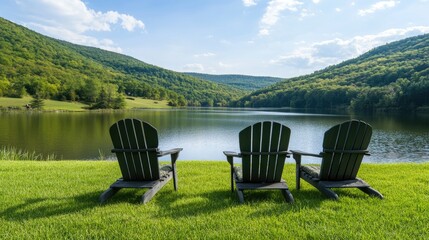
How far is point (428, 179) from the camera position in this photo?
18.4ft

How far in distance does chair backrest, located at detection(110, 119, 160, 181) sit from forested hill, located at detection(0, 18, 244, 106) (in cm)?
8199

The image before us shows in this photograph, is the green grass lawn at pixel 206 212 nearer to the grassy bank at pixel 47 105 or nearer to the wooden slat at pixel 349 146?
the wooden slat at pixel 349 146

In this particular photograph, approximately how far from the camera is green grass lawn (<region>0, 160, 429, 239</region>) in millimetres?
3195

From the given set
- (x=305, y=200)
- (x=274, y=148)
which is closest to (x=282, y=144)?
(x=274, y=148)

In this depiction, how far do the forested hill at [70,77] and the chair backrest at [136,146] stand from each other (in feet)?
269

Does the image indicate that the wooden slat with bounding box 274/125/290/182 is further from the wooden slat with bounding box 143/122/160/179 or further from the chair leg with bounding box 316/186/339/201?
the wooden slat with bounding box 143/122/160/179

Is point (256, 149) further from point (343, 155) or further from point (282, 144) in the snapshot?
point (343, 155)

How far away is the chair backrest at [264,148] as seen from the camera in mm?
4406

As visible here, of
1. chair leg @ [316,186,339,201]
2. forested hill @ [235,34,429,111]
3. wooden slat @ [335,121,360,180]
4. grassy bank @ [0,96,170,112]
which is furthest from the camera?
forested hill @ [235,34,429,111]

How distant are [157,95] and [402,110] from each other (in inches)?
3521

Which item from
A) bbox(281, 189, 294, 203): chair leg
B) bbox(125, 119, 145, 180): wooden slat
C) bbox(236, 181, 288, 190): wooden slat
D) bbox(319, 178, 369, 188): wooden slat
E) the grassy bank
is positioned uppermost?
bbox(125, 119, 145, 180): wooden slat

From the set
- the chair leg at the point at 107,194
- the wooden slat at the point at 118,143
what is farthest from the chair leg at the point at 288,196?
the chair leg at the point at 107,194

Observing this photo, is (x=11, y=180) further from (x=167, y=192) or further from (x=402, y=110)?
(x=402, y=110)

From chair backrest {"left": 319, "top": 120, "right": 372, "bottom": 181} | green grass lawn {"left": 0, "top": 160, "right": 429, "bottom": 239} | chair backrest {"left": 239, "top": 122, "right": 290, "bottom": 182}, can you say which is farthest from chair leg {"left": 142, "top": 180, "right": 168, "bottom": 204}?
chair backrest {"left": 319, "top": 120, "right": 372, "bottom": 181}
